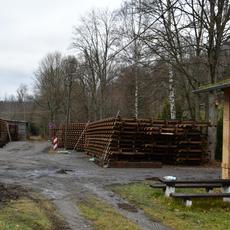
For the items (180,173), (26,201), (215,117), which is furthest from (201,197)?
(215,117)

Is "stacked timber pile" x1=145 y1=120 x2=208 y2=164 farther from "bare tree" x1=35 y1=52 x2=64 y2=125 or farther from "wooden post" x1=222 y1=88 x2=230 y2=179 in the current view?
"bare tree" x1=35 y1=52 x2=64 y2=125

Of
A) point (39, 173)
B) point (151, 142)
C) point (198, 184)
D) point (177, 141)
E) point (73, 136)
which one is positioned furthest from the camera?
point (73, 136)

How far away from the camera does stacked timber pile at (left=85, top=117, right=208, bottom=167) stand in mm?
24578

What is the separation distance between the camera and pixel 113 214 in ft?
33.8

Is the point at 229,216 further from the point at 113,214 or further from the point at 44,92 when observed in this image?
the point at 44,92

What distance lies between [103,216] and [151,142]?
1550 cm

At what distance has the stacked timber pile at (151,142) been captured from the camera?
968 inches

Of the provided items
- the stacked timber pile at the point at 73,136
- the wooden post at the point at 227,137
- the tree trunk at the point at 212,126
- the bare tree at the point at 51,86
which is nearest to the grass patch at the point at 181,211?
the wooden post at the point at 227,137

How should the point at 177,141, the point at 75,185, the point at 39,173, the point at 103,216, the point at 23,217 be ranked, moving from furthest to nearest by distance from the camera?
1. the point at 177,141
2. the point at 39,173
3. the point at 75,185
4. the point at 103,216
5. the point at 23,217

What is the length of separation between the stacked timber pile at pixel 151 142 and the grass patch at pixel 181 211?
1053 cm

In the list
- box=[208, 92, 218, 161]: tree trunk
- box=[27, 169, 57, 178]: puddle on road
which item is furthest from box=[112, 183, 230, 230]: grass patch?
box=[208, 92, 218, 161]: tree trunk

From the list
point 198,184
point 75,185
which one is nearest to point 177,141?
point 75,185

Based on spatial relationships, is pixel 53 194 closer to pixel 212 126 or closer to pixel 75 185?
pixel 75 185

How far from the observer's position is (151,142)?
25.4 m
